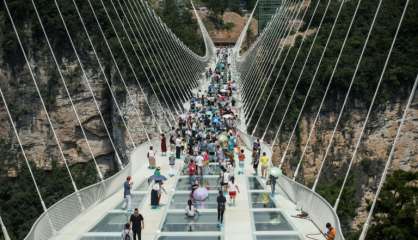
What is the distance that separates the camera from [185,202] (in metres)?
14.6

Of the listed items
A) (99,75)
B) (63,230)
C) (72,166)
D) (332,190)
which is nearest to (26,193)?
(72,166)

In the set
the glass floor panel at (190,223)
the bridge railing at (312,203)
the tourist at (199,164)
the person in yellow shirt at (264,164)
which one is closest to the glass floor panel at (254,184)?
the person in yellow shirt at (264,164)

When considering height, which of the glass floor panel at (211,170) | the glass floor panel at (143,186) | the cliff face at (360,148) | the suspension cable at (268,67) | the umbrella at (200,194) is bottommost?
the cliff face at (360,148)

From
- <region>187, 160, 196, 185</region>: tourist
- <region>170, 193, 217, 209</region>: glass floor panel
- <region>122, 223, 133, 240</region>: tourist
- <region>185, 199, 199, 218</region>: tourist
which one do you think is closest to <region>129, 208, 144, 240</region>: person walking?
<region>122, 223, 133, 240</region>: tourist

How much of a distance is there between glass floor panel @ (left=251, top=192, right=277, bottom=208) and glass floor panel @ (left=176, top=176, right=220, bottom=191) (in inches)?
50.0

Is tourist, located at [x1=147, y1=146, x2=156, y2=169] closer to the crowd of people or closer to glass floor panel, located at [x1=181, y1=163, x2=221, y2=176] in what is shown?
the crowd of people

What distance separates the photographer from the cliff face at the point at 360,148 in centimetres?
3441

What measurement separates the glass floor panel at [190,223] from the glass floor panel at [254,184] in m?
2.97

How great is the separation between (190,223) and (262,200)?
2641 millimetres

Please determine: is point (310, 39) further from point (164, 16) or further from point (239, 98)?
point (164, 16)

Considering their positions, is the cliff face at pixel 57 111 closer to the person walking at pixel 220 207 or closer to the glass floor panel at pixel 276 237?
the person walking at pixel 220 207

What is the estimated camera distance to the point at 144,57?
41062 mm

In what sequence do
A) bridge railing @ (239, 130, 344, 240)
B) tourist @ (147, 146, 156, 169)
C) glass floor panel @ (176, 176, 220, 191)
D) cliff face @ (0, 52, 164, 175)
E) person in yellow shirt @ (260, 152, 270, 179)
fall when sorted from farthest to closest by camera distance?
1. cliff face @ (0, 52, 164, 175)
2. tourist @ (147, 146, 156, 169)
3. person in yellow shirt @ (260, 152, 270, 179)
4. glass floor panel @ (176, 176, 220, 191)
5. bridge railing @ (239, 130, 344, 240)

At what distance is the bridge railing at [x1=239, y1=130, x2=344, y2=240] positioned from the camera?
11.2 m
